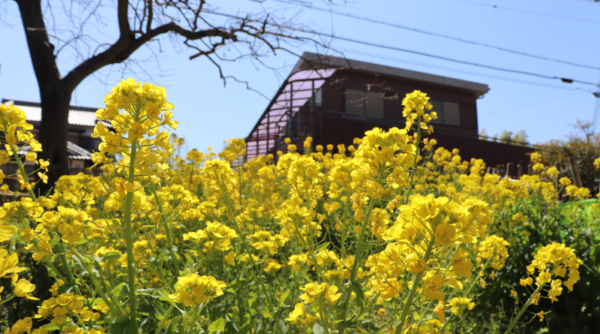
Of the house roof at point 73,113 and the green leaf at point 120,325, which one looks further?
the house roof at point 73,113

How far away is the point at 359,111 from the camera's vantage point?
17.1 metres

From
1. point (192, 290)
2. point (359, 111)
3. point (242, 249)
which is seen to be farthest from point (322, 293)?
point (359, 111)

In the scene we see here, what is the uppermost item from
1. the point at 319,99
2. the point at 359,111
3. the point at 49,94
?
the point at 319,99

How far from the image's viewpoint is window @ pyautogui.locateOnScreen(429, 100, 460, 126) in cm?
1903

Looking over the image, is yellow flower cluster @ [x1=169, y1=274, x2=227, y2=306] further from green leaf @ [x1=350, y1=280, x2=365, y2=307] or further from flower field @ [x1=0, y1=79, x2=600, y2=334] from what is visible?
green leaf @ [x1=350, y1=280, x2=365, y2=307]

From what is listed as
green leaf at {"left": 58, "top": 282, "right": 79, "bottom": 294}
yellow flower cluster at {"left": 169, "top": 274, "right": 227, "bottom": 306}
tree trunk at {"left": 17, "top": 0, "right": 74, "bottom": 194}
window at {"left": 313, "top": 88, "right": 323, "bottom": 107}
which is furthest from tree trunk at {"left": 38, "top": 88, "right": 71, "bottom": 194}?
window at {"left": 313, "top": 88, "right": 323, "bottom": 107}

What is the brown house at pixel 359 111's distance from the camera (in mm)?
13781

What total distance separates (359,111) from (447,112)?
506 centimetres

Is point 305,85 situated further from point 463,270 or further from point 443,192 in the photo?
point 463,270

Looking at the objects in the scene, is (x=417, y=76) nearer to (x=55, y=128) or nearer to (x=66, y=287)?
(x=55, y=128)

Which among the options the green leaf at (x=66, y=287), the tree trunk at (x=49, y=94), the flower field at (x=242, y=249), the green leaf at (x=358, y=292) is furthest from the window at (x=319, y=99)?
the green leaf at (x=358, y=292)

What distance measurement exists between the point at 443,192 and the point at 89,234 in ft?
15.5

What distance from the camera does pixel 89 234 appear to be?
1.87m

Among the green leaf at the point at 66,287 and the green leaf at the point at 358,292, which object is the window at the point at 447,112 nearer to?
the green leaf at the point at 358,292
